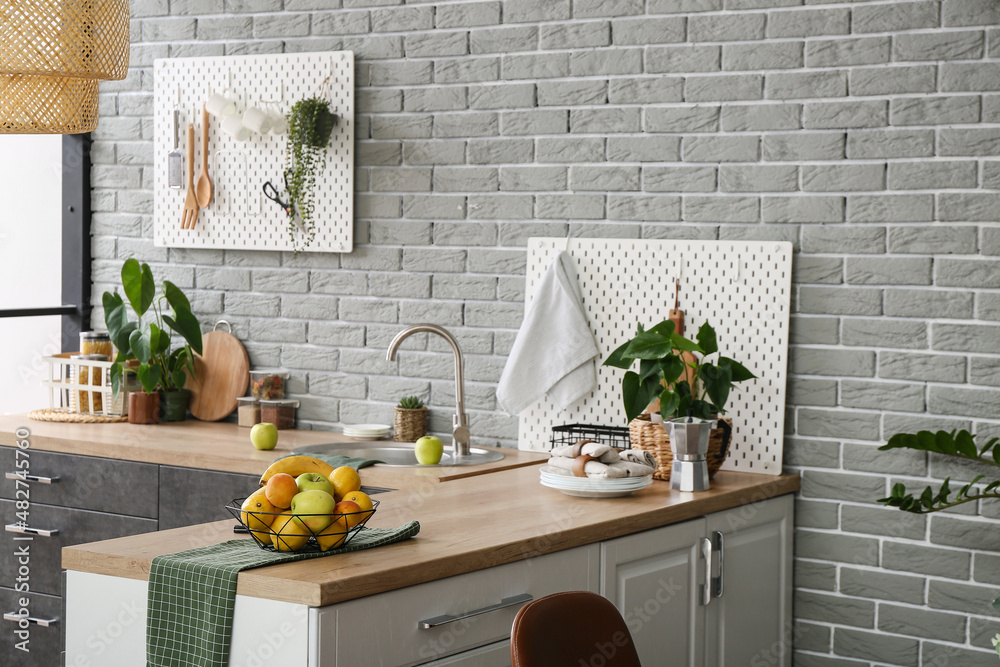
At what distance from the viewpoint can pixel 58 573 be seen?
3.41 m

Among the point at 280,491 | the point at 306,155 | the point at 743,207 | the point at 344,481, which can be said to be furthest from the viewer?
the point at 306,155

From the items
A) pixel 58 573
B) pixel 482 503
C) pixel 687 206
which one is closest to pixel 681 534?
pixel 482 503

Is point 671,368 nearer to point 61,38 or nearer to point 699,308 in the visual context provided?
point 699,308

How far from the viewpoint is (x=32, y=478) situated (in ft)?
11.2

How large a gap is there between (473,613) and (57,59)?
140cm

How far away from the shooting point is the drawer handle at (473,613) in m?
1.90

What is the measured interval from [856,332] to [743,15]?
89 cm

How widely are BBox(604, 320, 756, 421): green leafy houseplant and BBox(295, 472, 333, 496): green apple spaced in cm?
100

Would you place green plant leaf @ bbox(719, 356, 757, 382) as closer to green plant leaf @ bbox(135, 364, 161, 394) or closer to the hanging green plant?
the hanging green plant

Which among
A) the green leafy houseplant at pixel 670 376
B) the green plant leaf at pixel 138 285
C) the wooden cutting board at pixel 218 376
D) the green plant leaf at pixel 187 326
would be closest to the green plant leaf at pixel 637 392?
the green leafy houseplant at pixel 670 376

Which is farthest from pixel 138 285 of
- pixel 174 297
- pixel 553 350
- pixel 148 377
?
pixel 553 350

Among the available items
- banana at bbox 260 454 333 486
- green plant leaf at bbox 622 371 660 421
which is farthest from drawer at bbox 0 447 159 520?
green plant leaf at bbox 622 371 660 421

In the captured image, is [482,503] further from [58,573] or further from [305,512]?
[58,573]

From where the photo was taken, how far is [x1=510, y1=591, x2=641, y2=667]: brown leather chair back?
5.28 feet
